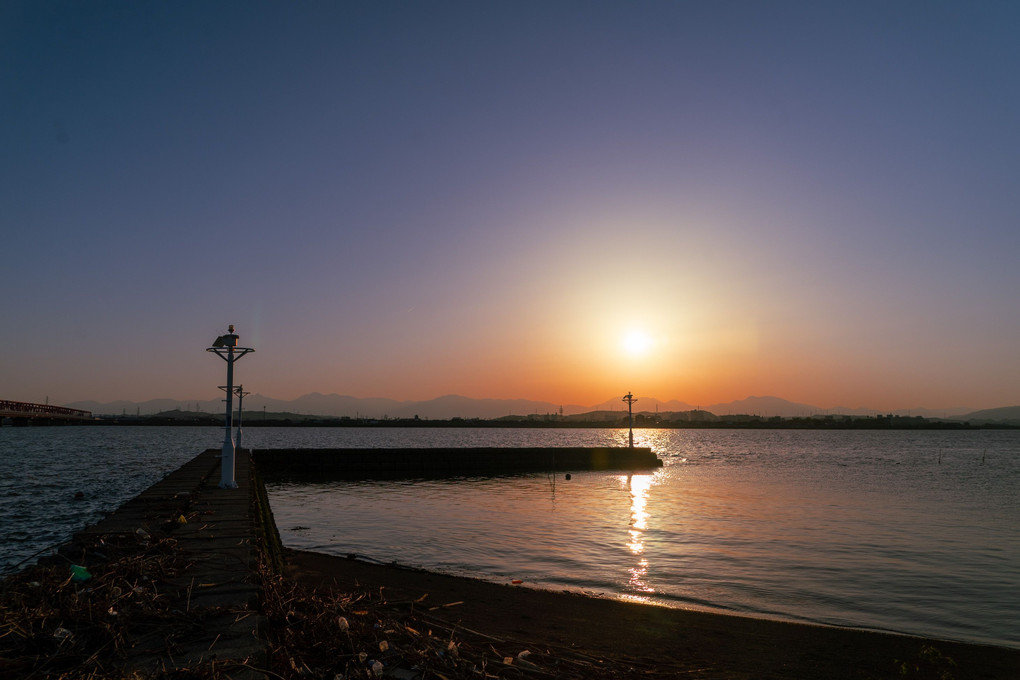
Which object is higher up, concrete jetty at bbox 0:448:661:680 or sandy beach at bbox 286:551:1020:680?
concrete jetty at bbox 0:448:661:680

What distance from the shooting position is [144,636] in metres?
5.20

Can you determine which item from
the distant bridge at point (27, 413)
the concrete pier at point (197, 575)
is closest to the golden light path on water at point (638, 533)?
the concrete pier at point (197, 575)

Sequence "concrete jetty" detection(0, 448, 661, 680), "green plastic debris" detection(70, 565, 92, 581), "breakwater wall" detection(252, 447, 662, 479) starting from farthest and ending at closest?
"breakwater wall" detection(252, 447, 662, 479)
"green plastic debris" detection(70, 565, 92, 581)
"concrete jetty" detection(0, 448, 661, 680)

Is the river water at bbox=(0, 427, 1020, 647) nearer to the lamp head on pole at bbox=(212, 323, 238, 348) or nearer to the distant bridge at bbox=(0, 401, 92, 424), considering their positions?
the lamp head on pole at bbox=(212, 323, 238, 348)

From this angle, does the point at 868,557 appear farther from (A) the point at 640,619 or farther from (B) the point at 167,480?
(B) the point at 167,480

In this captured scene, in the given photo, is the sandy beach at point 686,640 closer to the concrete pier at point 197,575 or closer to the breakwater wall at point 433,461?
the concrete pier at point 197,575

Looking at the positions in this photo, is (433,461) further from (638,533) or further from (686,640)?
(686,640)

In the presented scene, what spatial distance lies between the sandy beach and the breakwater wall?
120 feet

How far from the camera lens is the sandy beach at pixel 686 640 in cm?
859

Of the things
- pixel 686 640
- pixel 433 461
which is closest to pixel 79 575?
pixel 686 640

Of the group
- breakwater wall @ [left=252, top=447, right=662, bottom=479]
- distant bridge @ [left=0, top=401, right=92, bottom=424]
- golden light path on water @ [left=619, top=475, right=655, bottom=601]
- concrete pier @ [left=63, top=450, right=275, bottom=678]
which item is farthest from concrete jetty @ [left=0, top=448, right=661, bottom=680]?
distant bridge @ [left=0, top=401, right=92, bottom=424]

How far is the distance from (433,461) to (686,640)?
140 feet

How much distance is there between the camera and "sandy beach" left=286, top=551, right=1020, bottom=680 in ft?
28.2

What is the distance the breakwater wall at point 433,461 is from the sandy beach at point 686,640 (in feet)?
120
